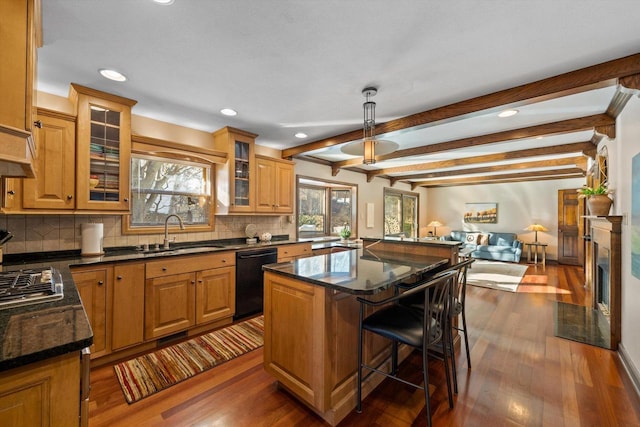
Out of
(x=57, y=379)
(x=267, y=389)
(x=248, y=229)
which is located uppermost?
(x=248, y=229)

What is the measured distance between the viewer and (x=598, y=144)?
402cm

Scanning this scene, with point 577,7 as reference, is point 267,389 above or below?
below

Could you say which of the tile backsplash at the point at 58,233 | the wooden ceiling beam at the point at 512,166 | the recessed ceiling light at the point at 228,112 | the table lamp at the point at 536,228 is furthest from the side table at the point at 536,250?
the tile backsplash at the point at 58,233

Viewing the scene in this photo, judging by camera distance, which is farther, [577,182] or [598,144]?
[577,182]

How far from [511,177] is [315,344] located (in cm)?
803

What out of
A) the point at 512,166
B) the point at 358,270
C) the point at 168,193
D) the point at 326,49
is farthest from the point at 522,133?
the point at 168,193

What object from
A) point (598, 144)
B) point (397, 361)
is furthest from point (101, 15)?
point (598, 144)

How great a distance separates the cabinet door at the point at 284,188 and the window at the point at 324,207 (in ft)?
1.86

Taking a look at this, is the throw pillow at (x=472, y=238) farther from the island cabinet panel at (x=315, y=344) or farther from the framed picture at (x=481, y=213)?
the island cabinet panel at (x=315, y=344)

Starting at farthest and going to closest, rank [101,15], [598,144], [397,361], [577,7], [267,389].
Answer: [598,144], [397,361], [267,389], [101,15], [577,7]

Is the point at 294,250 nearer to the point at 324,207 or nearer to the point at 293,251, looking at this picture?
the point at 293,251

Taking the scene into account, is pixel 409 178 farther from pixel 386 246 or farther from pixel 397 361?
pixel 397 361

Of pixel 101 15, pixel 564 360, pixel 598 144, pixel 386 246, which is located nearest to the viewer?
pixel 101 15

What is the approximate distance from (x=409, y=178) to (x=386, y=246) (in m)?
5.38
